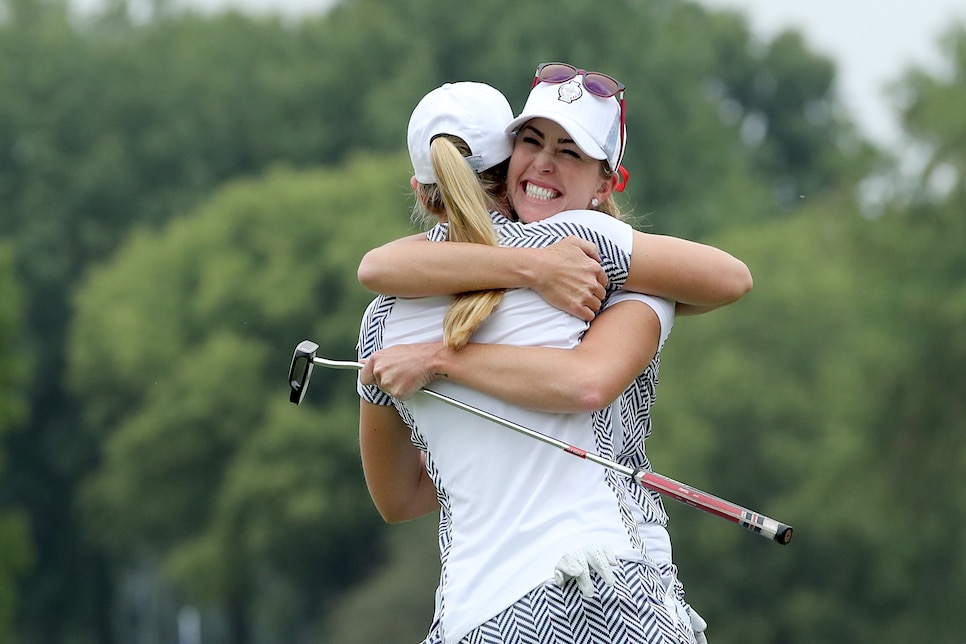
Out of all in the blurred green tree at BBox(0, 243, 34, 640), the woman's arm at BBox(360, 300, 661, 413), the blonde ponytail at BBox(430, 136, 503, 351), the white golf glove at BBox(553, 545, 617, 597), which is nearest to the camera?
the white golf glove at BBox(553, 545, 617, 597)

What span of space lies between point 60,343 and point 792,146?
78.4 ft

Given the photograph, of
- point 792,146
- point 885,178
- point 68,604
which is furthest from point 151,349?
point 792,146

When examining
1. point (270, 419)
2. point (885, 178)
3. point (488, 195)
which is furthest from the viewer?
point (270, 419)

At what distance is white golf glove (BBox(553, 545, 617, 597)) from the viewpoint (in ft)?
10.9

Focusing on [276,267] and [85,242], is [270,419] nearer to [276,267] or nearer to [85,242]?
[276,267]

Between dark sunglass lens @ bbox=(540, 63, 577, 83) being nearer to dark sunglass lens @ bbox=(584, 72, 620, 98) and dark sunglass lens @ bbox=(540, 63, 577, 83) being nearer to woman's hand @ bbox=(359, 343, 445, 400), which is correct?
dark sunglass lens @ bbox=(584, 72, 620, 98)

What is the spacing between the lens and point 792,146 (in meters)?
58.9

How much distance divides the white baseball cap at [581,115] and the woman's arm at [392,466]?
63cm

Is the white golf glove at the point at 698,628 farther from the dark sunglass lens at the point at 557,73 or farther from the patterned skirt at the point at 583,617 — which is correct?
the dark sunglass lens at the point at 557,73

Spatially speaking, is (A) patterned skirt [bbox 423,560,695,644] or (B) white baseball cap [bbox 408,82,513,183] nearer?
(A) patterned skirt [bbox 423,560,695,644]

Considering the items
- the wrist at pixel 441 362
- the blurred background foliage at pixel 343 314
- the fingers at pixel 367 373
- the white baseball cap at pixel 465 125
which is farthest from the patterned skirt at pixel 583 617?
the blurred background foliage at pixel 343 314

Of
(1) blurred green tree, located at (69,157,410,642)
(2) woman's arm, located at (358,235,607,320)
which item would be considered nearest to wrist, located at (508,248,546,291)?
(2) woman's arm, located at (358,235,607,320)

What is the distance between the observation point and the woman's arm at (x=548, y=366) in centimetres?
344

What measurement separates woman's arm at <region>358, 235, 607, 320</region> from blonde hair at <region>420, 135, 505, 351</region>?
0.09ft
